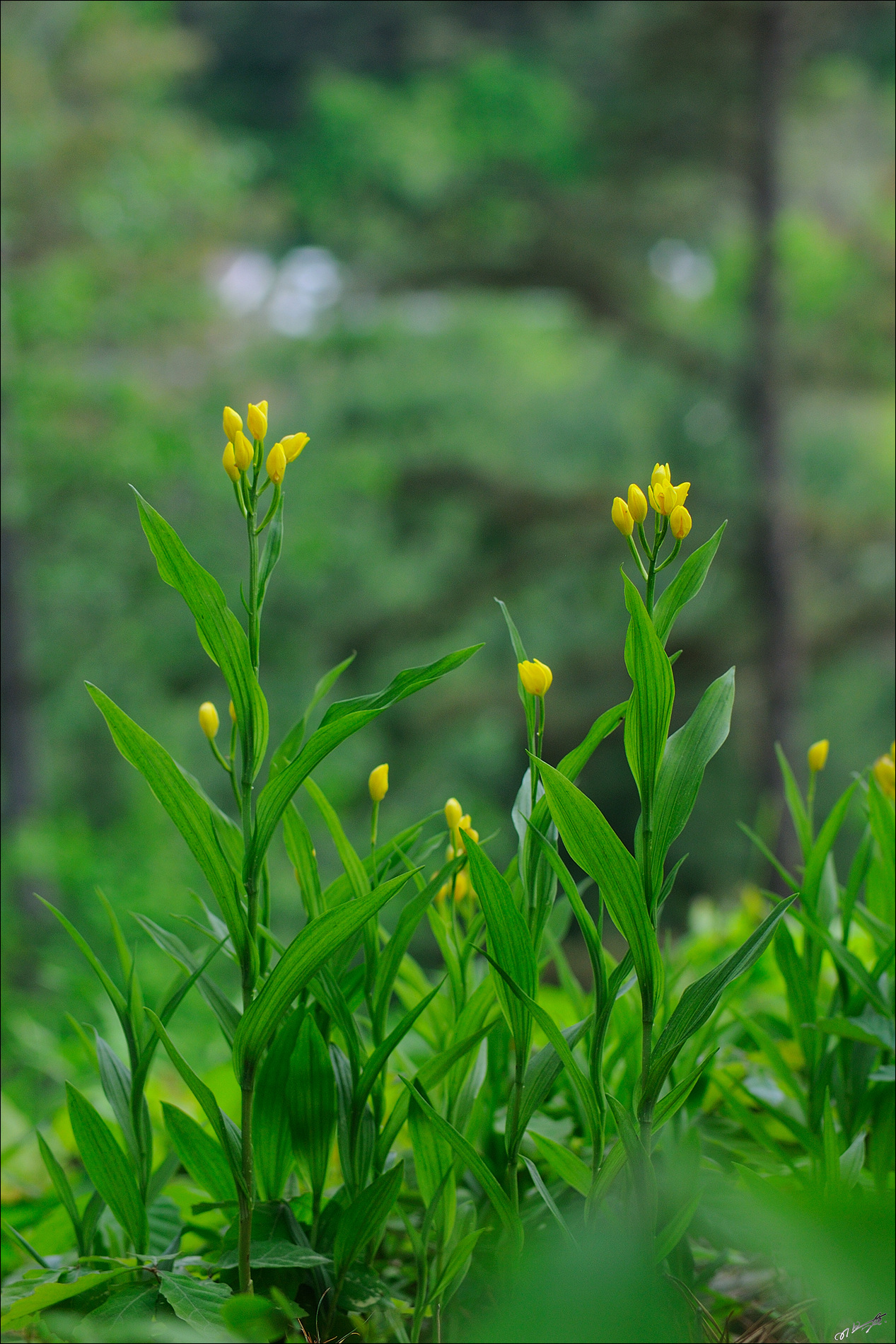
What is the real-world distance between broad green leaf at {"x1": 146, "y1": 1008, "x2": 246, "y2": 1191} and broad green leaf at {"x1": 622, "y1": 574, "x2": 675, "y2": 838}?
0.66 ft

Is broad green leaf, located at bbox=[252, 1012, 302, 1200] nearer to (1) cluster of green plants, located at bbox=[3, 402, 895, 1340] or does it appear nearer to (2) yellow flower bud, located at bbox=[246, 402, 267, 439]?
(1) cluster of green plants, located at bbox=[3, 402, 895, 1340]

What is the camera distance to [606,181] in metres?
4.61

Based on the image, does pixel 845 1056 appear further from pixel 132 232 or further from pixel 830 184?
pixel 830 184

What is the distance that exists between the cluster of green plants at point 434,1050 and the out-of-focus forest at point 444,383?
261cm

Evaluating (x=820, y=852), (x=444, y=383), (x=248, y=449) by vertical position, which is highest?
(x=248, y=449)

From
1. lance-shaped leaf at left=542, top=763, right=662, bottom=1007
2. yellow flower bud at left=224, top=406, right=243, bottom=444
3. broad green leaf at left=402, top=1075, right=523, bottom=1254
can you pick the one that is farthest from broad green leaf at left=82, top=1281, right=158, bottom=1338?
yellow flower bud at left=224, top=406, right=243, bottom=444

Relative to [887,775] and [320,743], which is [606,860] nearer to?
[320,743]

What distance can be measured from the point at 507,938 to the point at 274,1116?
0.15 metres

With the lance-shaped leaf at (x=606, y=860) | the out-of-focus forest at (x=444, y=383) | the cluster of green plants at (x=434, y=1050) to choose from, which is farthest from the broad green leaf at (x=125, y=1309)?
the out-of-focus forest at (x=444, y=383)

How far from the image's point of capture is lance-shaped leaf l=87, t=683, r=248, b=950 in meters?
0.39

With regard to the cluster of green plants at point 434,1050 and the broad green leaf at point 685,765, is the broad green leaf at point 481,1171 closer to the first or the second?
the cluster of green plants at point 434,1050

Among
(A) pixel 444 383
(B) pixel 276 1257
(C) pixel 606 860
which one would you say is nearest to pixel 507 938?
(C) pixel 606 860

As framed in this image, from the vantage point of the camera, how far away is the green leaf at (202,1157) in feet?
1.48

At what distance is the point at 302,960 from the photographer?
385 millimetres
